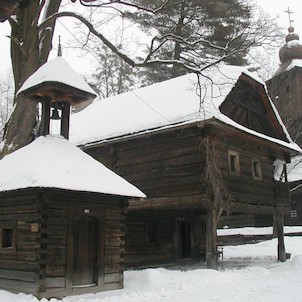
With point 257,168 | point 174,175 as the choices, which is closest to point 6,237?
point 174,175

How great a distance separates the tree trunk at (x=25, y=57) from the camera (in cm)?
1536

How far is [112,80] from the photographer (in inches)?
1543

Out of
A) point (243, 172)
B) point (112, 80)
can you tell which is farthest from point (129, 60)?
point (112, 80)

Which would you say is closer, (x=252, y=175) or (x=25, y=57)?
(x=25, y=57)

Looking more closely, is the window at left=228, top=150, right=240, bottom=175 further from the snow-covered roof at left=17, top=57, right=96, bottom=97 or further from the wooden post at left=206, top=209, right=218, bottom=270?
the snow-covered roof at left=17, top=57, right=96, bottom=97

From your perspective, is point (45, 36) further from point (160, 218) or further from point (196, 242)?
point (196, 242)

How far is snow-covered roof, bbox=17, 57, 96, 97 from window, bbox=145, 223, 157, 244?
9.17m

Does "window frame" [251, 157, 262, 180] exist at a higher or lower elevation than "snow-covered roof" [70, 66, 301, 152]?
lower

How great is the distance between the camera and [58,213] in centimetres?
1240

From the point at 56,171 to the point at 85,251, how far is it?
2.58 m

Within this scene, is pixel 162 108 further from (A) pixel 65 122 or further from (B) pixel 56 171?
(B) pixel 56 171

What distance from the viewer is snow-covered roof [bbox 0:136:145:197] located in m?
11.7

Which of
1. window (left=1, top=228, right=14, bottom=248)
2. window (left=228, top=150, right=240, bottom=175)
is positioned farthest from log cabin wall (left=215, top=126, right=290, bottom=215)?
window (left=1, top=228, right=14, bottom=248)

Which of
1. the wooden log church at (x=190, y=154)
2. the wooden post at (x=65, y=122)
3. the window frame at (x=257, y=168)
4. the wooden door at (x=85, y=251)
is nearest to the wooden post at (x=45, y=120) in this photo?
the wooden post at (x=65, y=122)
